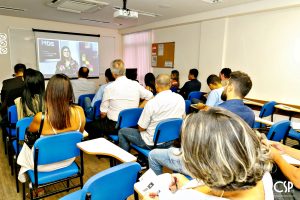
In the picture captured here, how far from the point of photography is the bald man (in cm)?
241

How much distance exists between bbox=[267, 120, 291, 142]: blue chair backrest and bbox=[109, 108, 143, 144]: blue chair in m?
1.61

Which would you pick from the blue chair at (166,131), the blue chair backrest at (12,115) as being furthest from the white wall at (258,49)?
the blue chair backrest at (12,115)

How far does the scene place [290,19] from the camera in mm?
4059

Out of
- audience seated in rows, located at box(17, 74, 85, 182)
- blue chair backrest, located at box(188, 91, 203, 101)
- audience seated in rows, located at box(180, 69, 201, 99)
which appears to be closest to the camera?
audience seated in rows, located at box(17, 74, 85, 182)

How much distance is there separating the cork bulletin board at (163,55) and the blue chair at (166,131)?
15.1 ft

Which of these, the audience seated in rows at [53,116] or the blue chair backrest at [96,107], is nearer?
the audience seated in rows at [53,116]

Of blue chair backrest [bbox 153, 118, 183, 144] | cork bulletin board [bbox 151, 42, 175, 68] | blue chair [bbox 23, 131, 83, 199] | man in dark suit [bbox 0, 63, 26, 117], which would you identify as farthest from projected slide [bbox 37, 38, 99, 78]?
blue chair backrest [bbox 153, 118, 183, 144]

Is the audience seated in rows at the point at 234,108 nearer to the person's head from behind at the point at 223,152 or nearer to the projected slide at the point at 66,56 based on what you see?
the person's head from behind at the point at 223,152

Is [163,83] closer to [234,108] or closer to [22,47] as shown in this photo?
[234,108]

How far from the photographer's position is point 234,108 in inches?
80.0

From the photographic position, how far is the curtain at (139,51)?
7562mm

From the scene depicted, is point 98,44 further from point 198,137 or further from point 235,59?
point 198,137

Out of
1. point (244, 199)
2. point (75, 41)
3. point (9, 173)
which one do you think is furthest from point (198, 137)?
point (75, 41)

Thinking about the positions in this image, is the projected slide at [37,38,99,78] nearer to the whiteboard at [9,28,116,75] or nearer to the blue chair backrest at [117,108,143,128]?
the whiteboard at [9,28,116,75]
